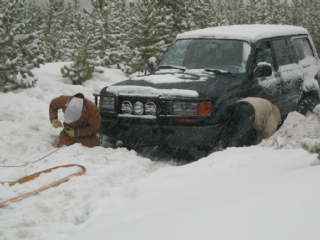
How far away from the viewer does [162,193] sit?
12.5 feet

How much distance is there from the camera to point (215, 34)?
7.32 metres

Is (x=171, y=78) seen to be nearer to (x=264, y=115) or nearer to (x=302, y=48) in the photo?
(x=264, y=115)

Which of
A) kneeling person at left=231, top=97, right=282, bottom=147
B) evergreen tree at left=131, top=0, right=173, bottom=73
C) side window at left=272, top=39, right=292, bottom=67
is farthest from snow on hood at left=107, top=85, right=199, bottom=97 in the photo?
evergreen tree at left=131, top=0, right=173, bottom=73

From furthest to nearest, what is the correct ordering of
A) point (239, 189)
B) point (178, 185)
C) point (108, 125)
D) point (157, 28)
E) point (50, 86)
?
point (157, 28) → point (50, 86) → point (108, 125) → point (178, 185) → point (239, 189)

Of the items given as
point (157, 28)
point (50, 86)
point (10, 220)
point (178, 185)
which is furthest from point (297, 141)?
point (157, 28)

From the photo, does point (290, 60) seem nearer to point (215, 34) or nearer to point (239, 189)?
point (215, 34)

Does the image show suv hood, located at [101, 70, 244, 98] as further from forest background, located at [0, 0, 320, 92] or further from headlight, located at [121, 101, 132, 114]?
forest background, located at [0, 0, 320, 92]

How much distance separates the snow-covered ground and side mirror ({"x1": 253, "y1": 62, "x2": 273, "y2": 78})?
28.7 inches

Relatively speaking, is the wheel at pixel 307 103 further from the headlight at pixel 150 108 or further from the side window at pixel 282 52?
the headlight at pixel 150 108

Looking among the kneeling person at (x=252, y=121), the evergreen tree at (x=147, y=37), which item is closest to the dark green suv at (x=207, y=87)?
the kneeling person at (x=252, y=121)

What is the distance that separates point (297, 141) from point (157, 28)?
599 inches

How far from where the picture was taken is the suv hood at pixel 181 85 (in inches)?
232

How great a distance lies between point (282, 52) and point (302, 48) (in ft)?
3.07

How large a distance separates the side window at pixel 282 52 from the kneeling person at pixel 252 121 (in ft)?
4.45
